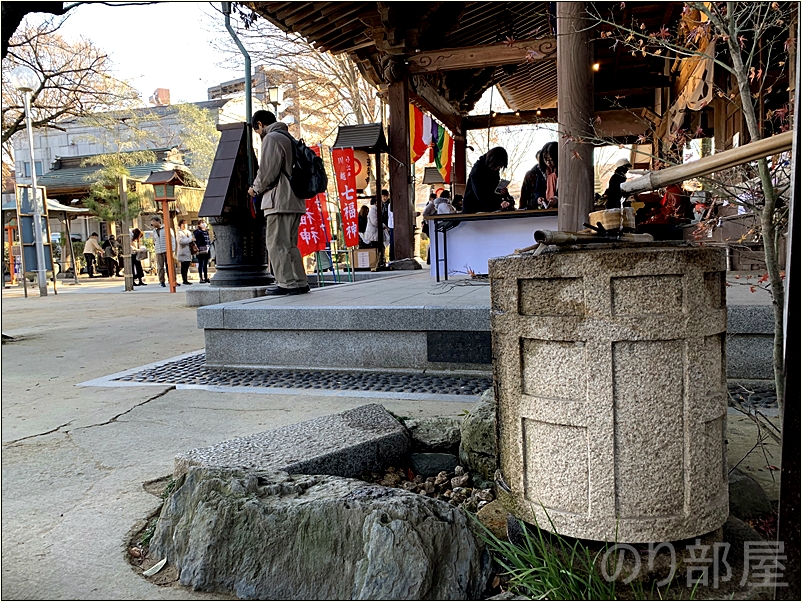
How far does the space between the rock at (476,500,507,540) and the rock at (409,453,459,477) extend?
0.64 m

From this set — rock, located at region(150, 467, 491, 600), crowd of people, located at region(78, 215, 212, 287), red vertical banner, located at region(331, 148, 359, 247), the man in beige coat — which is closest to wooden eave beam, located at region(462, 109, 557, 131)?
red vertical banner, located at region(331, 148, 359, 247)

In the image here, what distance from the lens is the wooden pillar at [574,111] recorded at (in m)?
4.95

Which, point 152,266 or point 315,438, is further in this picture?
point 152,266

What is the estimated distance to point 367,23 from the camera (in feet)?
34.0

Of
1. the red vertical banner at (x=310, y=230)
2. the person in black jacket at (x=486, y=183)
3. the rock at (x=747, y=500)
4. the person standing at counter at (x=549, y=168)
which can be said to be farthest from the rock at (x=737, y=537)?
the red vertical banner at (x=310, y=230)

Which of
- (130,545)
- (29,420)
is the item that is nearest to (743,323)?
(130,545)

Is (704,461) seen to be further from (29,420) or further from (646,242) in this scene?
(29,420)

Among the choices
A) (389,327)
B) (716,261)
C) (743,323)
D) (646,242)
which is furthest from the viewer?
(389,327)

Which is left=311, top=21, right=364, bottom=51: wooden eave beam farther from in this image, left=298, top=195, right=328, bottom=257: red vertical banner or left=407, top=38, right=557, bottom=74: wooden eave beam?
left=298, top=195, right=328, bottom=257: red vertical banner

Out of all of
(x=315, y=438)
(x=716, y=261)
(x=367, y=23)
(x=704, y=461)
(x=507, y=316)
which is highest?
(x=367, y=23)

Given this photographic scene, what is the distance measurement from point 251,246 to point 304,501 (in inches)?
327

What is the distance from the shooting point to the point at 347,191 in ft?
35.9

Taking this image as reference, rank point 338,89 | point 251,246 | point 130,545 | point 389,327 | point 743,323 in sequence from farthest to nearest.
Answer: point 338,89, point 251,246, point 389,327, point 743,323, point 130,545

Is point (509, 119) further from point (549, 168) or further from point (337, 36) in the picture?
point (549, 168)
